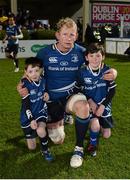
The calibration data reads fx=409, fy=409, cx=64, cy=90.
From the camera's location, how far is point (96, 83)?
5125mm

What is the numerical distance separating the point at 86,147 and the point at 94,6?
2718 centimetres

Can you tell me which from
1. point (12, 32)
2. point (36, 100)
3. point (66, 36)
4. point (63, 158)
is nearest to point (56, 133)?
point (63, 158)

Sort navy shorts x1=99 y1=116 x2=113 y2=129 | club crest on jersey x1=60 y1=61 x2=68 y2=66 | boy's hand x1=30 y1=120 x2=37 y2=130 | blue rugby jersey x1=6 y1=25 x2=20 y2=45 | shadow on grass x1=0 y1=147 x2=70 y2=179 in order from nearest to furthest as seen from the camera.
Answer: shadow on grass x1=0 y1=147 x2=70 y2=179
boy's hand x1=30 y1=120 x2=37 y2=130
club crest on jersey x1=60 y1=61 x2=68 y2=66
navy shorts x1=99 y1=116 x2=113 y2=129
blue rugby jersey x1=6 y1=25 x2=20 y2=45

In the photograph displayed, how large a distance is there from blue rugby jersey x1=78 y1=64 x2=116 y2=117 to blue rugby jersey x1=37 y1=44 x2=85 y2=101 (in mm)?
161

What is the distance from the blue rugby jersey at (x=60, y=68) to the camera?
17.1 feet

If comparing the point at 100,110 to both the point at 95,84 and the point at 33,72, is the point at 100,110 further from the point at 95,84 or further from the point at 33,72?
the point at 33,72

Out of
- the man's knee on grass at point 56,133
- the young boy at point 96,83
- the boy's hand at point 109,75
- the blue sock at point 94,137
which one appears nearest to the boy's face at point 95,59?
the young boy at point 96,83

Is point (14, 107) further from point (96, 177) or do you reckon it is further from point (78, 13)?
point (78, 13)

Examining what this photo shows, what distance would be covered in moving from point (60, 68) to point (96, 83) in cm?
51

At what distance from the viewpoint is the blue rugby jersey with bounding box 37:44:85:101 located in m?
5.22

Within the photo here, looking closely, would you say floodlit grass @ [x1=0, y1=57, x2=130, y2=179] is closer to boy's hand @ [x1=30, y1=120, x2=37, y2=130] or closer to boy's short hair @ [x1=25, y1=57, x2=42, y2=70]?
boy's hand @ [x1=30, y1=120, x2=37, y2=130]

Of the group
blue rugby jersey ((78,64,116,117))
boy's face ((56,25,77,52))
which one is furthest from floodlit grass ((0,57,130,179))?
boy's face ((56,25,77,52))

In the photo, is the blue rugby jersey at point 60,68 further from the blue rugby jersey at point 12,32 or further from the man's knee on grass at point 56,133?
the blue rugby jersey at point 12,32

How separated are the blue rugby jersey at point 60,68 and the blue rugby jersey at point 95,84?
16 cm
